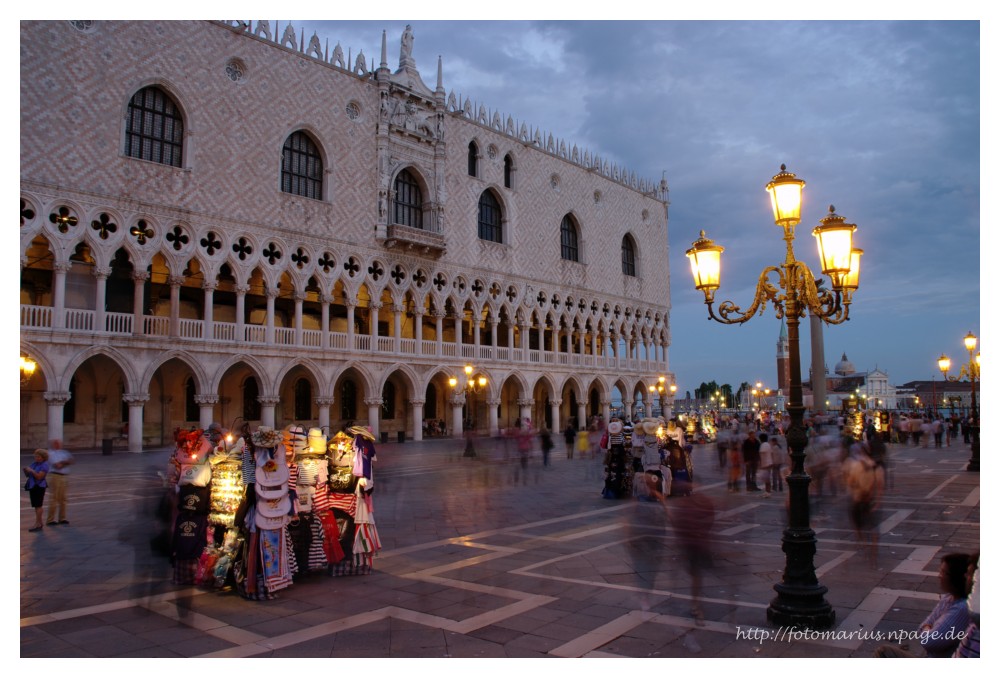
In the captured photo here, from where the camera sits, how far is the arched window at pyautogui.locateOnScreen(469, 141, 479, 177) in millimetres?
31328

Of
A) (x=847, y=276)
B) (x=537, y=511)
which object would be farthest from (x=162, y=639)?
(x=537, y=511)

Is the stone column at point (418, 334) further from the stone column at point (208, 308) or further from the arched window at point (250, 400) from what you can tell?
the stone column at point (208, 308)

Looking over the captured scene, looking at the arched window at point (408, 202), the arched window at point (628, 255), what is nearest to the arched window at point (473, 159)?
the arched window at point (408, 202)

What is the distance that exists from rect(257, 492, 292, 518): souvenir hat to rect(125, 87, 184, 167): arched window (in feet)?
60.4

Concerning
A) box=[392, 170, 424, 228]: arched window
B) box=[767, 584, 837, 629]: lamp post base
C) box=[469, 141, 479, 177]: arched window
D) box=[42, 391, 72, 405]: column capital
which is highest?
box=[469, 141, 479, 177]: arched window

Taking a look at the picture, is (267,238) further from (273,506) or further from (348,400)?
(273,506)

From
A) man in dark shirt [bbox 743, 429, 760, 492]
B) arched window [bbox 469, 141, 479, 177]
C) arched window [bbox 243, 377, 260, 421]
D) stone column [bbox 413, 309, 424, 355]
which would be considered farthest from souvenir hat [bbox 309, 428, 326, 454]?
arched window [bbox 469, 141, 479, 177]

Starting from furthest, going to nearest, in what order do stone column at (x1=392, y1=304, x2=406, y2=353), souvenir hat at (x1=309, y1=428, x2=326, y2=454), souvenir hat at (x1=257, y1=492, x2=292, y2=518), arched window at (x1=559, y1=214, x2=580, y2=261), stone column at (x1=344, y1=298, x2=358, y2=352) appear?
arched window at (x1=559, y1=214, x2=580, y2=261)
stone column at (x1=392, y1=304, x2=406, y2=353)
stone column at (x1=344, y1=298, x2=358, y2=352)
souvenir hat at (x1=309, y1=428, x2=326, y2=454)
souvenir hat at (x1=257, y1=492, x2=292, y2=518)

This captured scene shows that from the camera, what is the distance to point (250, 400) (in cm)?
2636

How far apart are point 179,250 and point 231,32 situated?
7.42 meters

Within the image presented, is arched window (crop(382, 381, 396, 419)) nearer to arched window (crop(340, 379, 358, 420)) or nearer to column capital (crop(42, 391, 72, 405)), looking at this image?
arched window (crop(340, 379, 358, 420))

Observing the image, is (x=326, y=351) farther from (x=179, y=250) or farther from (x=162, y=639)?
(x=162, y=639)

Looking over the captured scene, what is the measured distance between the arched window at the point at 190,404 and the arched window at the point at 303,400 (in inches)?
152

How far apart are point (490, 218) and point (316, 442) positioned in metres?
26.7
